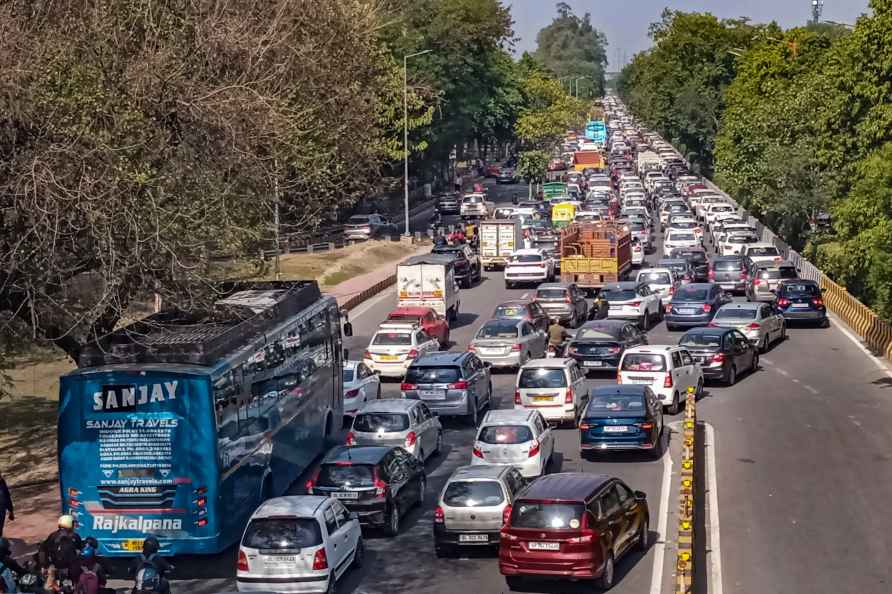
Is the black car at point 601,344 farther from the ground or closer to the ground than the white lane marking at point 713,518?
farther from the ground

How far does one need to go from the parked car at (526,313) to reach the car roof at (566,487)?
1993 cm

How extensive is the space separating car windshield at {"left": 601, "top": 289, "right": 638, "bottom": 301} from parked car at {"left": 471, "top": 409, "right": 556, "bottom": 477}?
59.9 ft

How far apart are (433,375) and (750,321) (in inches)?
490

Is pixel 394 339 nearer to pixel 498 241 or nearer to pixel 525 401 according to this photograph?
pixel 525 401

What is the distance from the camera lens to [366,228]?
76.7 meters

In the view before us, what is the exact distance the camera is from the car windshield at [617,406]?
2633 centimetres

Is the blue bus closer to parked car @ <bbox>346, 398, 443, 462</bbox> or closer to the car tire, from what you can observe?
the car tire

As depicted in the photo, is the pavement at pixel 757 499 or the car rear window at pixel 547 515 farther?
the pavement at pixel 757 499

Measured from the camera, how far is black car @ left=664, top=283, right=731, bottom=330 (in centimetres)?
4234

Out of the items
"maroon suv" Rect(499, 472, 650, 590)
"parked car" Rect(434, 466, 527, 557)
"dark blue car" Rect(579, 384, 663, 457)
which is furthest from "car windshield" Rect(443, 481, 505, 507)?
"dark blue car" Rect(579, 384, 663, 457)

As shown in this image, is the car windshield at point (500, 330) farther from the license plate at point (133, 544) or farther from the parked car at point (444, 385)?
the license plate at point (133, 544)

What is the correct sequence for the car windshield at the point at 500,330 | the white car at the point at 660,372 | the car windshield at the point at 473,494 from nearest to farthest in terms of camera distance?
1. the car windshield at the point at 473,494
2. the white car at the point at 660,372
3. the car windshield at the point at 500,330

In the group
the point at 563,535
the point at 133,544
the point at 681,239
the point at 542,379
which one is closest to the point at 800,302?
the point at 542,379

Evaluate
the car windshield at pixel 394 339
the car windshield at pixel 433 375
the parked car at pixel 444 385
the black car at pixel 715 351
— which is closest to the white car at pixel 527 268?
the car windshield at pixel 394 339
